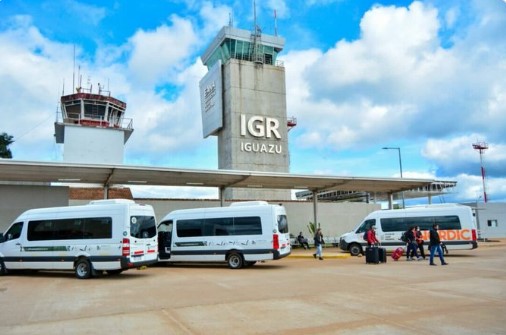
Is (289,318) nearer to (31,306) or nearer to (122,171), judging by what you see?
(31,306)

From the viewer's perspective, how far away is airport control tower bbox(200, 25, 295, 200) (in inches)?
1805

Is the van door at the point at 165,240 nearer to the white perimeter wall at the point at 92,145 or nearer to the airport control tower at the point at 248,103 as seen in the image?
the white perimeter wall at the point at 92,145

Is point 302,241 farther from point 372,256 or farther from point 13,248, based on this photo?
point 13,248

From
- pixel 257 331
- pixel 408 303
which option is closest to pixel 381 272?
pixel 408 303

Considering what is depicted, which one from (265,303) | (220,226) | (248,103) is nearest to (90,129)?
(248,103)

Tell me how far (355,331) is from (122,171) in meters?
16.3

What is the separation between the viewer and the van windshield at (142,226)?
13.7m

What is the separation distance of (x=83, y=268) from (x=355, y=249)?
42.5ft

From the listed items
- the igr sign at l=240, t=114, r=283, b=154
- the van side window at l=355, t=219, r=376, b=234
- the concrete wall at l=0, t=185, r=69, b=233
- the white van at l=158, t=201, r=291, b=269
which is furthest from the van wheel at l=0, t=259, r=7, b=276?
the igr sign at l=240, t=114, r=283, b=154

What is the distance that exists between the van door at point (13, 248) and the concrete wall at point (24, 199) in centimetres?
782

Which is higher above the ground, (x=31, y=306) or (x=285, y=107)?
(x=285, y=107)

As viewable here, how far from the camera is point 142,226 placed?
14195 millimetres

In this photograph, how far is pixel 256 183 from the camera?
88.6 ft

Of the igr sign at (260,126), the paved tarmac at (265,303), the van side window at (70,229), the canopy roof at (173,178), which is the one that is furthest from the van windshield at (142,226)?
the igr sign at (260,126)
